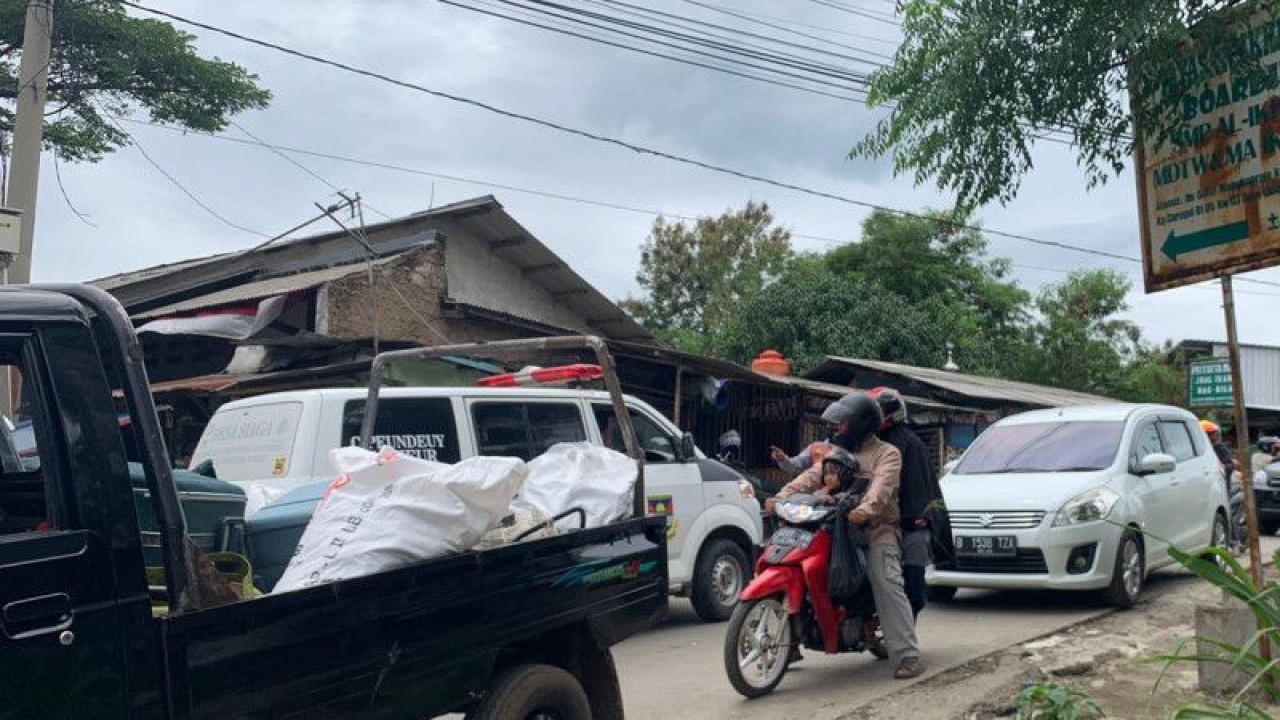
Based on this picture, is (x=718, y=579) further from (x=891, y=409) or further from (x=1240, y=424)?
(x=1240, y=424)

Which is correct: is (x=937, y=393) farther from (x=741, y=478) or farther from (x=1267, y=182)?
(x=1267, y=182)

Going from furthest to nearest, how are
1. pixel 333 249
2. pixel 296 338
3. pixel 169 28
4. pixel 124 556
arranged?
pixel 333 249 → pixel 169 28 → pixel 296 338 → pixel 124 556

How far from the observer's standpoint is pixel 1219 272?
246 inches

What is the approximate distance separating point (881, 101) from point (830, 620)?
305 centimetres

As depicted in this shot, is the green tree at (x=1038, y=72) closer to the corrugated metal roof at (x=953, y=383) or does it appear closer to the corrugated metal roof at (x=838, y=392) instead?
the corrugated metal roof at (x=838, y=392)

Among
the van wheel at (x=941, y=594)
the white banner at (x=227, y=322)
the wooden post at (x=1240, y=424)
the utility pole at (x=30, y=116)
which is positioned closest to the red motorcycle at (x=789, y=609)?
the wooden post at (x=1240, y=424)

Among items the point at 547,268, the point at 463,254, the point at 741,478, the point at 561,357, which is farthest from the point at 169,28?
the point at 741,478

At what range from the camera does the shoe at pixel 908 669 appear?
6938 millimetres

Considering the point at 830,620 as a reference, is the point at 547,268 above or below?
above

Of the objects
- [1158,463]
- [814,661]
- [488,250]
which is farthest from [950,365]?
[814,661]

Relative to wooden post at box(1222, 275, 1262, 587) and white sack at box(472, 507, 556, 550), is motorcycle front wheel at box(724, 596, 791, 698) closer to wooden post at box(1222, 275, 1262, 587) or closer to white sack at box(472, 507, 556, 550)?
white sack at box(472, 507, 556, 550)

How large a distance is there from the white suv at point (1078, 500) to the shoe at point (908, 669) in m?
1.96

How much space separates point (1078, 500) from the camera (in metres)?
9.12

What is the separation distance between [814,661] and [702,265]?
106ft
